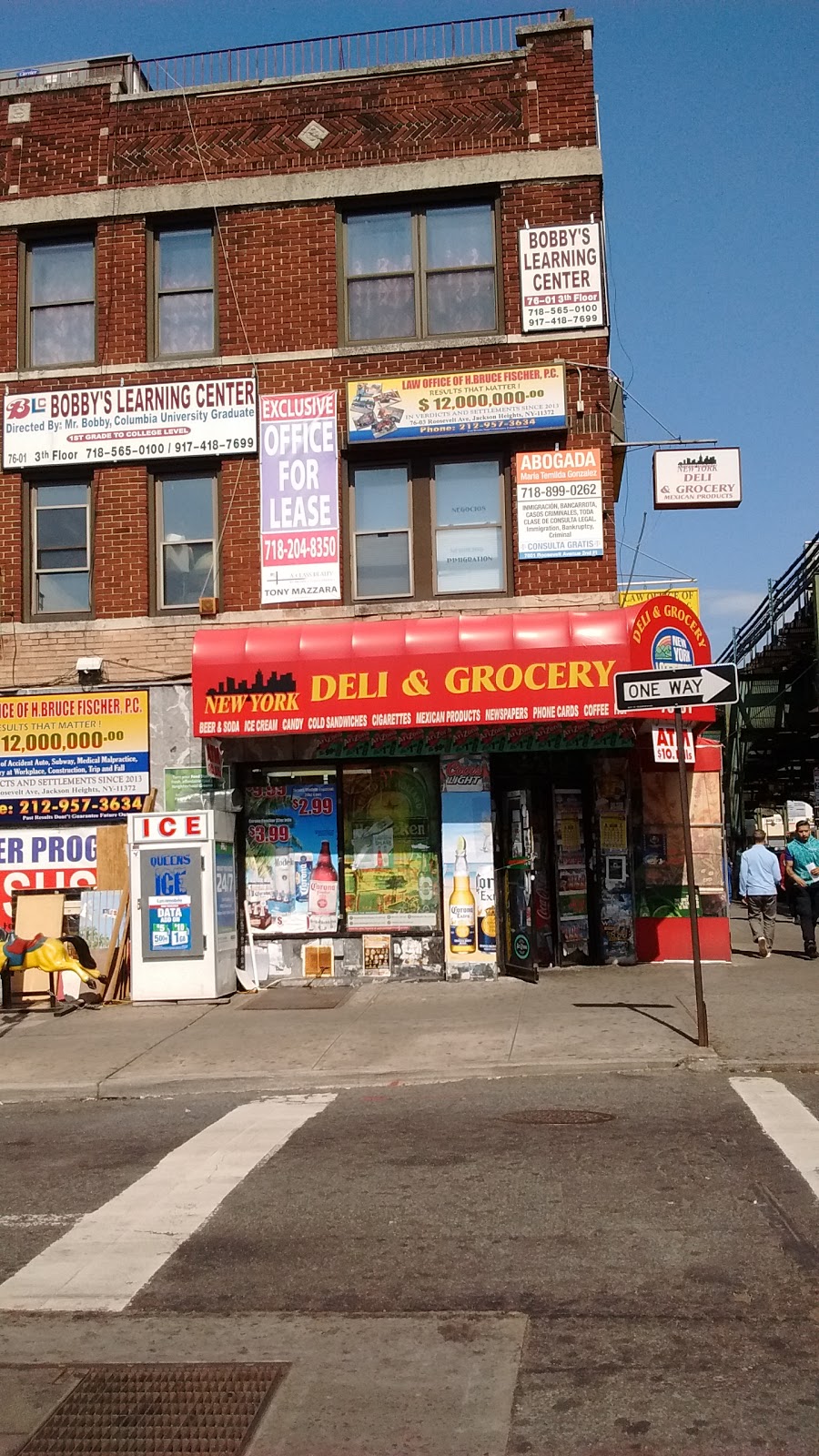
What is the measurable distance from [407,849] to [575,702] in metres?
2.82

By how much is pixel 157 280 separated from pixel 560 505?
5871 millimetres

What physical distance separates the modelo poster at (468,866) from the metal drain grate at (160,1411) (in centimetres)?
1094

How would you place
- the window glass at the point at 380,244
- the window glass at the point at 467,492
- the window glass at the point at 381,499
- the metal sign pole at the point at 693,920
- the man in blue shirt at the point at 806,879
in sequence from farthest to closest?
1. the man in blue shirt at the point at 806,879
2. the window glass at the point at 380,244
3. the window glass at the point at 381,499
4. the window glass at the point at 467,492
5. the metal sign pole at the point at 693,920

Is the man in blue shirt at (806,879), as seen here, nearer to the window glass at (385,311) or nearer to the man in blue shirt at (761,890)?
the man in blue shirt at (761,890)

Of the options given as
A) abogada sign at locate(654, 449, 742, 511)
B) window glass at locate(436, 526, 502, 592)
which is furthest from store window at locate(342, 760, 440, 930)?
abogada sign at locate(654, 449, 742, 511)

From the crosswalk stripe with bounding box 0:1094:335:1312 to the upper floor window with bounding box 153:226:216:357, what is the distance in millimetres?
10902

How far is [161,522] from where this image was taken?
54.7ft

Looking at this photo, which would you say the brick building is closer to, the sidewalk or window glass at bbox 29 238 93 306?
window glass at bbox 29 238 93 306

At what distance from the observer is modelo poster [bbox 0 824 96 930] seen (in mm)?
16188

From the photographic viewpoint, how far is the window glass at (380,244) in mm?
16594

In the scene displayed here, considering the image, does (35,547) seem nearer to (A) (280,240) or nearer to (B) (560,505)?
(A) (280,240)

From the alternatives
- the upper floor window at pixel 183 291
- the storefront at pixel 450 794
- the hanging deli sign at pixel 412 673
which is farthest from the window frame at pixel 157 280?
the hanging deli sign at pixel 412 673

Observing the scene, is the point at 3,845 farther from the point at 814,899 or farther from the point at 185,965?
the point at 814,899

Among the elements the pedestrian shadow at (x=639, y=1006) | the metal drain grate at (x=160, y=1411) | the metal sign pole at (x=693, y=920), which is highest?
the metal sign pole at (x=693, y=920)
